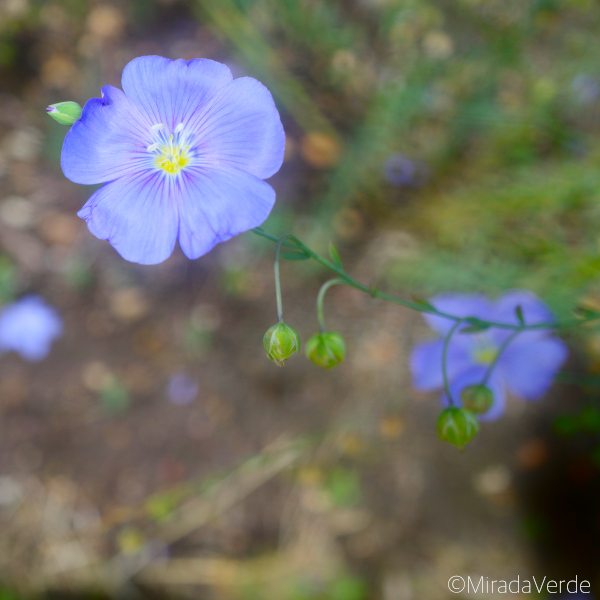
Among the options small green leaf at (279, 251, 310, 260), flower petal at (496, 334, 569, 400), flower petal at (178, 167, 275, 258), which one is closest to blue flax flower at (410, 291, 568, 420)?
flower petal at (496, 334, 569, 400)

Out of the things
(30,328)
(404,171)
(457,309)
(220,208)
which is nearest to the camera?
(220,208)

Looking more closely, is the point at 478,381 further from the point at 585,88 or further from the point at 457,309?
the point at 585,88

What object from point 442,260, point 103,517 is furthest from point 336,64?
point 103,517

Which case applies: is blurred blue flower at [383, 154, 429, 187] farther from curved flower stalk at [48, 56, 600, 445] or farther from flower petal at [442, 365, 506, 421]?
curved flower stalk at [48, 56, 600, 445]

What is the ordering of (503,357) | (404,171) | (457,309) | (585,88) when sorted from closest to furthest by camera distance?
(457,309) → (503,357) → (585,88) → (404,171)

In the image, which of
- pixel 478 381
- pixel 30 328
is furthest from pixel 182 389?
pixel 478 381

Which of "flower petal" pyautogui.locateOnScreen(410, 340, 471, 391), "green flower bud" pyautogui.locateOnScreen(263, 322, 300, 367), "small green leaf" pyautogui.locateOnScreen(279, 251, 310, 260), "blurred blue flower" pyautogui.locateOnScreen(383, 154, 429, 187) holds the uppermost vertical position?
"blurred blue flower" pyautogui.locateOnScreen(383, 154, 429, 187)

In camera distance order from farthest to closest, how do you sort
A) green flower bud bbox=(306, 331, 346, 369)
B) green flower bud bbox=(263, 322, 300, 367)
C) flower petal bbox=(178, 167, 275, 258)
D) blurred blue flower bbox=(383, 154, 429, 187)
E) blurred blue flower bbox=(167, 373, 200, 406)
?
blurred blue flower bbox=(167, 373, 200, 406), blurred blue flower bbox=(383, 154, 429, 187), green flower bud bbox=(306, 331, 346, 369), green flower bud bbox=(263, 322, 300, 367), flower petal bbox=(178, 167, 275, 258)
